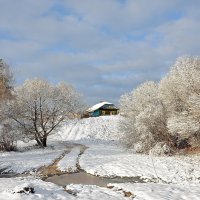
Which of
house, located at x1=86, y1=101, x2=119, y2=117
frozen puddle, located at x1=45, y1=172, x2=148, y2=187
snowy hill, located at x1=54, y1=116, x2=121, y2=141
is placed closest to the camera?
frozen puddle, located at x1=45, y1=172, x2=148, y2=187

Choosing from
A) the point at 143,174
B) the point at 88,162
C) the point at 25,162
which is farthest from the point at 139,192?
the point at 25,162

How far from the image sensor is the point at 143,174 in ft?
78.8

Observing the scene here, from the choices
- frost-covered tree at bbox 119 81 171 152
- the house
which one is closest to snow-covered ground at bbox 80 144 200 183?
frost-covered tree at bbox 119 81 171 152

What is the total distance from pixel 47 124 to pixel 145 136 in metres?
20.8

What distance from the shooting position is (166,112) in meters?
35.7

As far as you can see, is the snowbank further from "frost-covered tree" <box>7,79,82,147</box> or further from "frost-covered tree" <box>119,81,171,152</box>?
"frost-covered tree" <box>119,81,171,152</box>

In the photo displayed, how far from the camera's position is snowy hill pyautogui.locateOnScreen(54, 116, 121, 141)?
6299cm

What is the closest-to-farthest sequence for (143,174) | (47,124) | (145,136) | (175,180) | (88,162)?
1. (175,180)
2. (143,174)
3. (88,162)
4. (145,136)
5. (47,124)

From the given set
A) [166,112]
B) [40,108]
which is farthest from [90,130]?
[166,112]

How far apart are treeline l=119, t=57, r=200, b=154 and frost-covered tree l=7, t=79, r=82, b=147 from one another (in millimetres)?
14338

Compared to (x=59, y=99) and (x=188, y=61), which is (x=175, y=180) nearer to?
(x=188, y=61)

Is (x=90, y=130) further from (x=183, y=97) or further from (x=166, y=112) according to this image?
(x=183, y=97)

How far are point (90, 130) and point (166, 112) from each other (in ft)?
109

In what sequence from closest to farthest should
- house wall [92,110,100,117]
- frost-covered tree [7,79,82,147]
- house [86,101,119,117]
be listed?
frost-covered tree [7,79,82,147], house wall [92,110,100,117], house [86,101,119,117]
